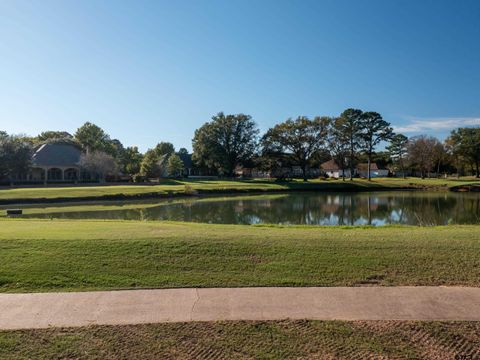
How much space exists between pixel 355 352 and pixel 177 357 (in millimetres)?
2102

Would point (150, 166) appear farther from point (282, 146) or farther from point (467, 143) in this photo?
point (467, 143)

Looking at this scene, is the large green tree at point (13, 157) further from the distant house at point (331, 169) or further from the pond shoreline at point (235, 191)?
the distant house at point (331, 169)

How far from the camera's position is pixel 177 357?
15.6 feet

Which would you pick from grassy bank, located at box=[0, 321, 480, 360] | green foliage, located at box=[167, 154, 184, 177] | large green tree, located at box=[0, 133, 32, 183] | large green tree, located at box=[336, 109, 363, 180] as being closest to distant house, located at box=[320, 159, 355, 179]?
large green tree, located at box=[336, 109, 363, 180]

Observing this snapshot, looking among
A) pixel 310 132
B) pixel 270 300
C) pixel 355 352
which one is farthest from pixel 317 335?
pixel 310 132

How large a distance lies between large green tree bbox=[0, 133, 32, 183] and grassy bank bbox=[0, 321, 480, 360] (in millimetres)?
59097

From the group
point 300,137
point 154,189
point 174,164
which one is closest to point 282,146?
point 300,137

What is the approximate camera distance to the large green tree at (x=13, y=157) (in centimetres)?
5646

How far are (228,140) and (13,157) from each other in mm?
39863

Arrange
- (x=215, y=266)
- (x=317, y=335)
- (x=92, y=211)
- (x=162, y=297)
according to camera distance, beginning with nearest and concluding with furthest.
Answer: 1. (x=317, y=335)
2. (x=162, y=297)
3. (x=215, y=266)
4. (x=92, y=211)

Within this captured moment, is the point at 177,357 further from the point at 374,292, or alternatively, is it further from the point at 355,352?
the point at 374,292

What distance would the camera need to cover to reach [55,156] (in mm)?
68562

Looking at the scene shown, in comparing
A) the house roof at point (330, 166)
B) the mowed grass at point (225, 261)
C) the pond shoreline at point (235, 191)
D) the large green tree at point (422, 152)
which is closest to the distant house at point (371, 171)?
the house roof at point (330, 166)

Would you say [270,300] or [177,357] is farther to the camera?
[270,300]
